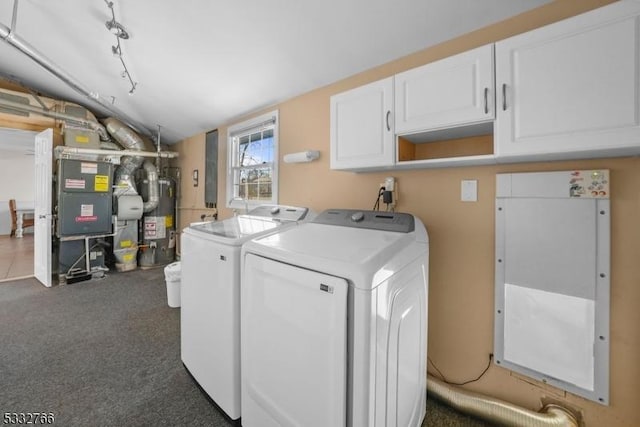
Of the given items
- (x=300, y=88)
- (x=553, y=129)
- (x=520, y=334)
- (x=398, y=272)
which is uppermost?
(x=300, y=88)

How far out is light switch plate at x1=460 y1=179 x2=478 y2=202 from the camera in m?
1.54

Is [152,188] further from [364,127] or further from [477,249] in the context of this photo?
[477,249]

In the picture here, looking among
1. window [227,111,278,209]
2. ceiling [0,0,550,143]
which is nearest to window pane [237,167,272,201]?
window [227,111,278,209]

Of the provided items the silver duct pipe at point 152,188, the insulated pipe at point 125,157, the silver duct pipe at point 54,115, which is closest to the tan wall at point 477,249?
the silver duct pipe at point 152,188

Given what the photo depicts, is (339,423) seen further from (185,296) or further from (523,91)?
(523,91)

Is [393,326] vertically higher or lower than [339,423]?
higher

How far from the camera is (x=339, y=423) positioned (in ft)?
3.14

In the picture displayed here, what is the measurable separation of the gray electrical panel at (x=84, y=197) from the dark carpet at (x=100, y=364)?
97 centimetres

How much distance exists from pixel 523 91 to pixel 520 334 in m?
1.25

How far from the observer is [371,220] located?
158 cm

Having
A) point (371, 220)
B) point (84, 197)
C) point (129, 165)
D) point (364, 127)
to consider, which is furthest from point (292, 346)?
point (129, 165)

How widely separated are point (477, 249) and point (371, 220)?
66cm

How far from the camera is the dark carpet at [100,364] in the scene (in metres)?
1.52

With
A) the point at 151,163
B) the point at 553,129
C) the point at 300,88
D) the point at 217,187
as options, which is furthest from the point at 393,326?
the point at 151,163
